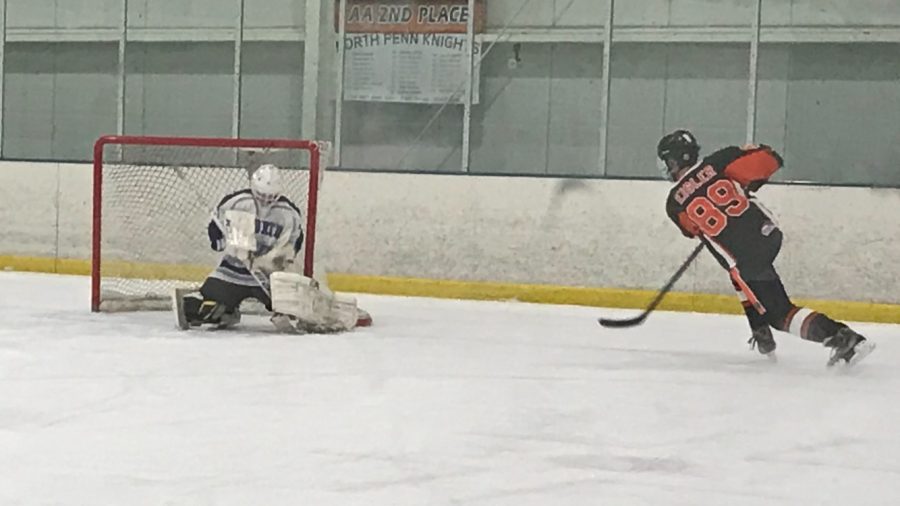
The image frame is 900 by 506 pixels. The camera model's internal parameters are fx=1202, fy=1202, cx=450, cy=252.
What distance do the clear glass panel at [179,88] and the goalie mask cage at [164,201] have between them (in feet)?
11.0

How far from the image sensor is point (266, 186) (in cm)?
421

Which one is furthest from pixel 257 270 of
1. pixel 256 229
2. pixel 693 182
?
pixel 693 182

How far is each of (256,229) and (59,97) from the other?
5.53 metres

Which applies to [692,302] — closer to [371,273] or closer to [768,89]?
[371,273]

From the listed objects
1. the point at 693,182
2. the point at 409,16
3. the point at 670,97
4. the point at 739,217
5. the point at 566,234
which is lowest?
the point at 566,234

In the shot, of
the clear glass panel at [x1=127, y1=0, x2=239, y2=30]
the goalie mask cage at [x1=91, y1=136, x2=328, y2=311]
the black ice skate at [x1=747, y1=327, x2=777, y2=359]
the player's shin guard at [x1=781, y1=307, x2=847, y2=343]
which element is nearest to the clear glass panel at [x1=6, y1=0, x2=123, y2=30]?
the clear glass panel at [x1=127, y1=0, x2=239, y2=30]

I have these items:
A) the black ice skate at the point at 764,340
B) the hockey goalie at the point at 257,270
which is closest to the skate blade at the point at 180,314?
the hockey goalie at the point at 257,270

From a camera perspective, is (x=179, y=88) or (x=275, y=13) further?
(x=179, y=88)

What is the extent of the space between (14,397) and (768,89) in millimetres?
6183

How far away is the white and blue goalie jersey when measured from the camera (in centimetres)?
420

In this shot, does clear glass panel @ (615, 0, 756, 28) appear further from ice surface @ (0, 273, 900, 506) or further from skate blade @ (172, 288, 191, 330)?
skate blade @ (172, 288, 191, 330)

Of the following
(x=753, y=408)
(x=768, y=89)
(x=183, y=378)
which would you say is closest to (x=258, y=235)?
(x=183, y=378)

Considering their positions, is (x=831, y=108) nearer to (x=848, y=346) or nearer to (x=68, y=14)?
(x=848, y=346)

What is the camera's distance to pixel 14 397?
2.70 metres
